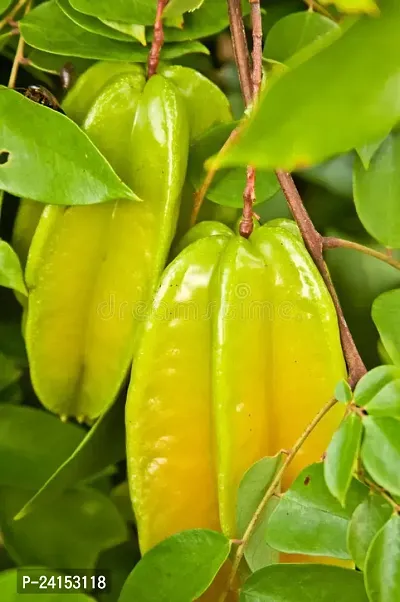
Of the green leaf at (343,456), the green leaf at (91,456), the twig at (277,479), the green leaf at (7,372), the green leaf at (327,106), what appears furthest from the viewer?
the green leaf at (7,372)

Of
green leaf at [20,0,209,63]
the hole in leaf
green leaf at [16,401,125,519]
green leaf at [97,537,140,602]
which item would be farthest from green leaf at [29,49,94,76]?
green leaf at [97,537,140,602]

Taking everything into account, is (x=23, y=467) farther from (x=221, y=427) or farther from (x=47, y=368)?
(x=221, y=427)

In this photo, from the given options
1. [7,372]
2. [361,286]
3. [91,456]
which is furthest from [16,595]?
[361,286]

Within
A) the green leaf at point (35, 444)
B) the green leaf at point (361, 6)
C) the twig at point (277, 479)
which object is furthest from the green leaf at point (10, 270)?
the green leaf at point (361, 6)

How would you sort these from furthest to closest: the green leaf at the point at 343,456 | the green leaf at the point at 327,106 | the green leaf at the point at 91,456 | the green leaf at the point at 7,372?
1. the green leaf at the point at 7,372
2. the green leaf at the point at 91,456
3. the green leaf at the point at 343,456
4. the green leaf at the point at 327,106

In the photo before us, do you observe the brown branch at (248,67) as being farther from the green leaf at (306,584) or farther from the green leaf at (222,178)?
the green leaf at (306,584)

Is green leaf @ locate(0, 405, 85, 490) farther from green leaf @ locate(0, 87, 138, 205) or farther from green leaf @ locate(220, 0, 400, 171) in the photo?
green leaf @ locate(220, 0, 400, 171)

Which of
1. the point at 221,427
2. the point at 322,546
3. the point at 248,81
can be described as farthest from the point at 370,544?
the point at 248,81

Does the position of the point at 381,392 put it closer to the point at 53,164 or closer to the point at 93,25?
the point at 53,164
